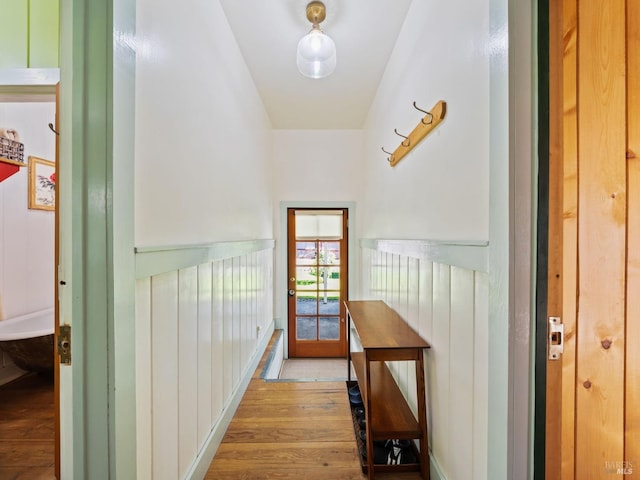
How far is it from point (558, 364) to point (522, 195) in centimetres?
45

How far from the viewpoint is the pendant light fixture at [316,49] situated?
69.1 inches

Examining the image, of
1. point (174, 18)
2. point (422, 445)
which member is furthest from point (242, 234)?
point (422, 445)

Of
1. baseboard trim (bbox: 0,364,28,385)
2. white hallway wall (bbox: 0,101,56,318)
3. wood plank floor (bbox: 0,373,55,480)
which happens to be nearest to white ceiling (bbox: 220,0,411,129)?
white hallway wall (bbox: 0,101,56,318)

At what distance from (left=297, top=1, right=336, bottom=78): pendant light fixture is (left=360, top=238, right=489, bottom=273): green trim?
4.21 ft

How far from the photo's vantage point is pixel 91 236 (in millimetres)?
771

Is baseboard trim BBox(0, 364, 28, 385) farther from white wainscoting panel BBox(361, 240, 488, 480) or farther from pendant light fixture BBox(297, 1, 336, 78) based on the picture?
pendant light fixture BBox(297, 1, 336, 78)

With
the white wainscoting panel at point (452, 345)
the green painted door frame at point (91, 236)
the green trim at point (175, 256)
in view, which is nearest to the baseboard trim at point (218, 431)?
the green painted door frame at point (91, 236)

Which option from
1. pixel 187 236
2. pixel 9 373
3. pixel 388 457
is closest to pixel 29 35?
pixel 187 236

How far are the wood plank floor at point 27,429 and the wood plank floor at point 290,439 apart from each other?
932 mm

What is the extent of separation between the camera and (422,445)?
4.62ft

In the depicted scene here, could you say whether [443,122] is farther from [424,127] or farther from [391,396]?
[391,396]

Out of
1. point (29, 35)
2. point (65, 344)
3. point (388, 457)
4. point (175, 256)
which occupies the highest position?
point (29, 35)

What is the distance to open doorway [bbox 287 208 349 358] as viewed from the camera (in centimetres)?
393

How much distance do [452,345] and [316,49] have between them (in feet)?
6.05
